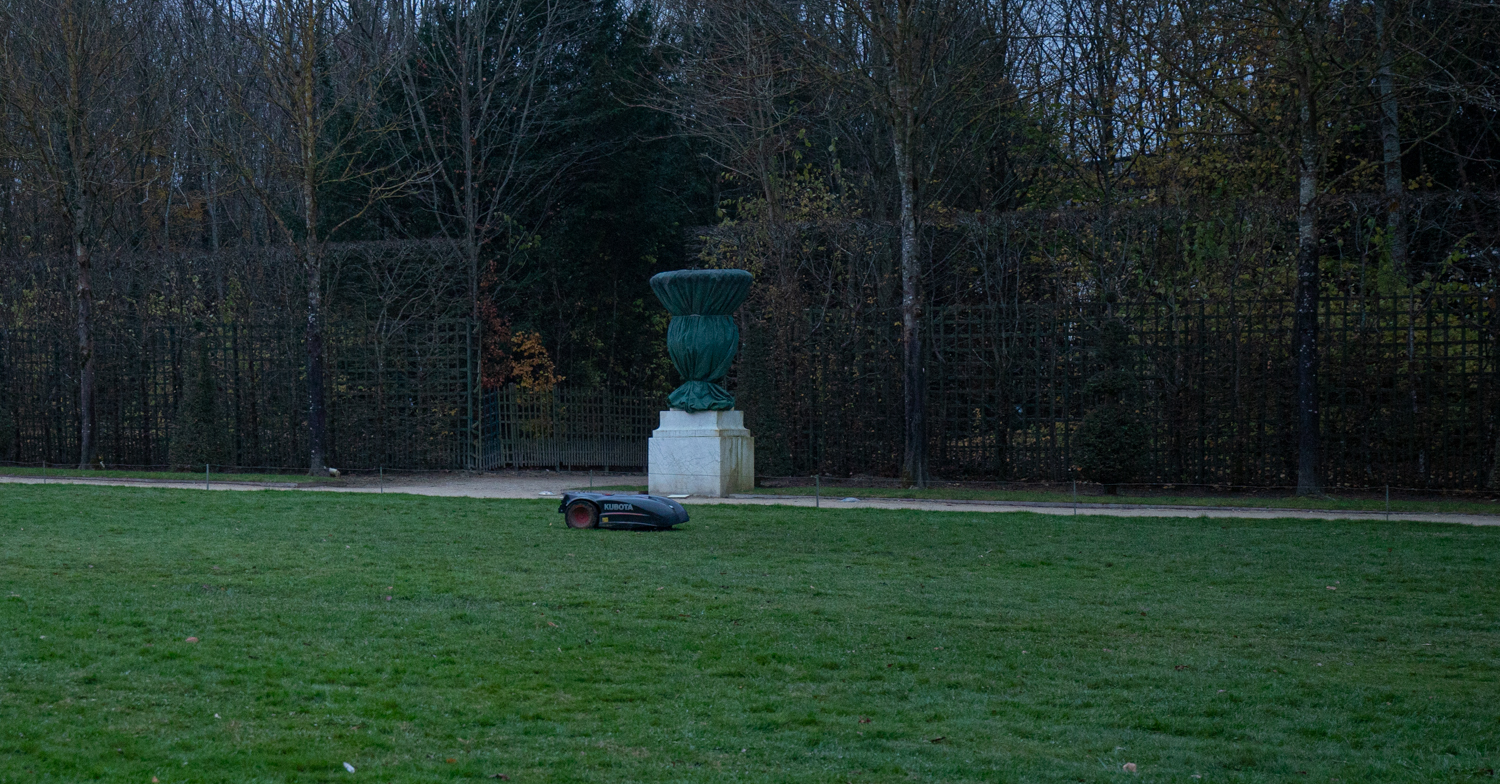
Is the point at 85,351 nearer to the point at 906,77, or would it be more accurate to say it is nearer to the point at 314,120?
the point at 314,120

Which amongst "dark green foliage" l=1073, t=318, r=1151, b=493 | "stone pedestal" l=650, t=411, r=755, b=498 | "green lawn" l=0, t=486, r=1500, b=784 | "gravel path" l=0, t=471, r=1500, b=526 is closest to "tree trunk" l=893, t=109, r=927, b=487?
"gravel path" l=0, t=471, r=1500, b=526

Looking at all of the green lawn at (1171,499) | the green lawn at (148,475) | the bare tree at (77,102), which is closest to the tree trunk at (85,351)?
the bare tree at (77,102)

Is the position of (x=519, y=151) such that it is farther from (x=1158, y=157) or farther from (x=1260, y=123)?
(x=1260, y=123)

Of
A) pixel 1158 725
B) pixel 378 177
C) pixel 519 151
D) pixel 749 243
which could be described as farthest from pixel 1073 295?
pixel 1158 725

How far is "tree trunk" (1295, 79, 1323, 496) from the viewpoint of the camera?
17422mm

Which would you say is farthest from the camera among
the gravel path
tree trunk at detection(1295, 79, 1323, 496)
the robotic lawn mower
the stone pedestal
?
the stone pedestal

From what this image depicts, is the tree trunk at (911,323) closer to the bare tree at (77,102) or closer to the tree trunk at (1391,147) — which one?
the tree trunk at (1391,147)

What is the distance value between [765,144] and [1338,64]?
482 inches

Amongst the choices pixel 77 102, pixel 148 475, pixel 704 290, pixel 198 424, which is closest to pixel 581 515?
pixel 704 290

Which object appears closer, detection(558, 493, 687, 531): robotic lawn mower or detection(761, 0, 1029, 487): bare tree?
detection(558, 493, 687, 531): robotic lawn mower

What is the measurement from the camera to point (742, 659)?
745cm

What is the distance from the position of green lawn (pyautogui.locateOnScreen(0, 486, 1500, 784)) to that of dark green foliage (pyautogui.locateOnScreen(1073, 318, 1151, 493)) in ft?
18.7

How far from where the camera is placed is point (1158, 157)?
22.9 metres

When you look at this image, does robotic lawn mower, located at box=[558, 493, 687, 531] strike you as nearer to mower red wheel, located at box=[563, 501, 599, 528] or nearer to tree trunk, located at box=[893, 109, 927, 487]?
mower red wheel, located at box=[563, 501, 599, 528]
